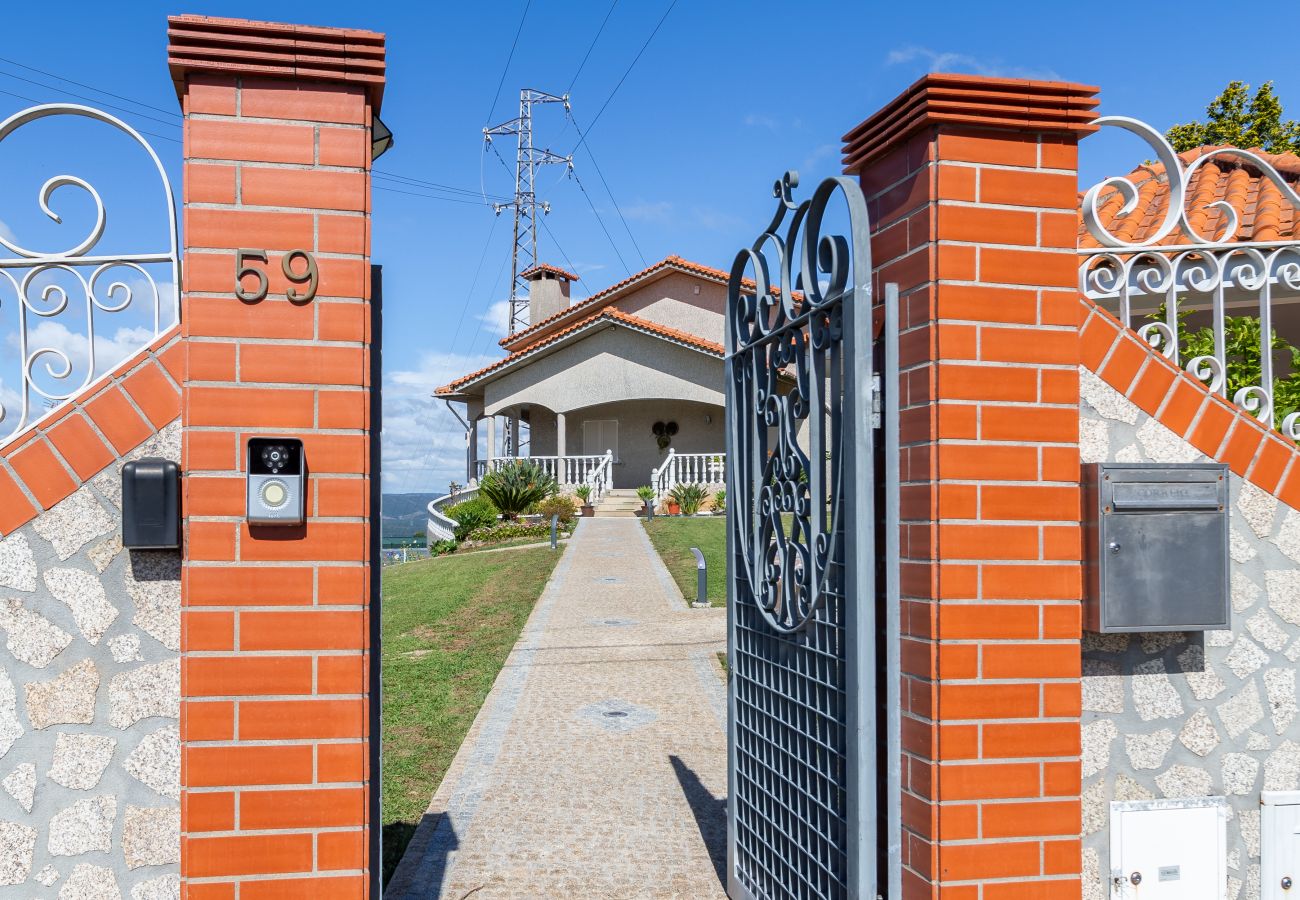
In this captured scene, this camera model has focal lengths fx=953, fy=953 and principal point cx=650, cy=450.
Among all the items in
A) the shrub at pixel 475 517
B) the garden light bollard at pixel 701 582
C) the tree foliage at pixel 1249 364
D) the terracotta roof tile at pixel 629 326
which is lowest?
Result: the garden light bollard at pixel 701 582

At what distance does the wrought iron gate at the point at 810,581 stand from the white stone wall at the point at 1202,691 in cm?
77

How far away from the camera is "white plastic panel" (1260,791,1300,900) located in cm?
338

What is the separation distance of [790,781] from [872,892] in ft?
2.20

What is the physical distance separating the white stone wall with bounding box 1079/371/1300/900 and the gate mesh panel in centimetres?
89

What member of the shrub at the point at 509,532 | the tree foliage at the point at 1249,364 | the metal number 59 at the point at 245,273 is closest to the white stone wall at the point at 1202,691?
the tree foliage at the point at 1249,364

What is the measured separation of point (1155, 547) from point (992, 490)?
62 centimetres

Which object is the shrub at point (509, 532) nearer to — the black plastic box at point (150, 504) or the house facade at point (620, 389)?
the house facade at point (620, 389)

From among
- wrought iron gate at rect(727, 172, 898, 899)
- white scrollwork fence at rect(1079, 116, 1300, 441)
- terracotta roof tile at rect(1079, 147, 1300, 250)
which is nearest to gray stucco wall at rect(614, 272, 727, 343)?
terracotta roof tile at rect(1079, 147, 1300, 250)

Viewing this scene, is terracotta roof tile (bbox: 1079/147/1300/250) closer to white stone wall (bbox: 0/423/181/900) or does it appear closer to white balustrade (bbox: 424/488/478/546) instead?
white stone wall (bbox: 0/423/181/900)

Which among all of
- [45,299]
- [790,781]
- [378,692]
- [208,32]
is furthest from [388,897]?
[208,32]

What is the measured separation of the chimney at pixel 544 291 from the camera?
3338 centimetres

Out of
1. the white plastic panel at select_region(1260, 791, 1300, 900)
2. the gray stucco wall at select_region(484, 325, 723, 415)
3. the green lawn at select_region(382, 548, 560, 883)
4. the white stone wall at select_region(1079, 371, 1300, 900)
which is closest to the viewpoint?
the white stone wall at select_region(1079, 371, 1300, 900)

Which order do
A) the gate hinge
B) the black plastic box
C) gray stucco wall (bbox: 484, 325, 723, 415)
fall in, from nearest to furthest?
the black plastic box < the gate hinge < gray stucco wall (bbox: 484, 325, 723, 415)

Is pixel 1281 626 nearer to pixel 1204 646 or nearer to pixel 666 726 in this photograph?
pixel 1204 646
